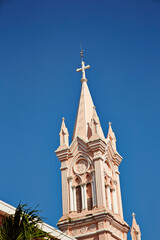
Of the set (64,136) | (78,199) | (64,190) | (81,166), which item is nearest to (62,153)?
(64,136)

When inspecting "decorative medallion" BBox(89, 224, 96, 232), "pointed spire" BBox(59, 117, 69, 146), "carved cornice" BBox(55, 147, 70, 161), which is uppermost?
"pointed spire" BBox(59, 117, 69, 146)

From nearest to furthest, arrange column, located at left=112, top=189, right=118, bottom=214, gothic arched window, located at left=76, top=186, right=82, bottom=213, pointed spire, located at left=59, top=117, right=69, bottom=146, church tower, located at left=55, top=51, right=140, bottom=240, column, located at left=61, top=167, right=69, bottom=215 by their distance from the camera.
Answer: church tower, located at left=55, top=51, right=140, bottom=240
gothic arched window, located at left=76, top=186, right=82, bottom=213
column, located at left=61, top=167, right=69, bottom=215
column, located at left=112, top=189, right=118, bottom=214
pointed spire, located at left=59, top=117, right=69, bottom=146

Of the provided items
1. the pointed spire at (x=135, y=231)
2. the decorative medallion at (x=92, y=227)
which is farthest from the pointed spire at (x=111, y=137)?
the decorative medallion at (x=92, y=227)

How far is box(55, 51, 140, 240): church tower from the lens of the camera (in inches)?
1109

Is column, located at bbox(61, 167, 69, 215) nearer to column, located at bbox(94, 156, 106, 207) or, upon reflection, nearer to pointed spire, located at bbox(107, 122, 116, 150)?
column, located at bbox(94, 156, 106, 207)

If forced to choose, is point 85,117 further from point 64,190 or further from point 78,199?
point 78,199

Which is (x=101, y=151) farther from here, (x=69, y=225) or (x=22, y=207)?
(x=22, y=207)

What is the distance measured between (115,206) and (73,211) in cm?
263

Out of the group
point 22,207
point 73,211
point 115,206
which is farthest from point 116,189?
point 22,207

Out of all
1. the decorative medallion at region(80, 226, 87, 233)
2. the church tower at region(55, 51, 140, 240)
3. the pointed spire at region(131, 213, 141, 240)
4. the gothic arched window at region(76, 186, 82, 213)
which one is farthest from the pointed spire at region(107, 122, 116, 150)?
the decorative medallion at region(80, 226, 87, 233)

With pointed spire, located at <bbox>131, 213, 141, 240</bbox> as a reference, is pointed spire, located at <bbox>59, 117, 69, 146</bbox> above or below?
above

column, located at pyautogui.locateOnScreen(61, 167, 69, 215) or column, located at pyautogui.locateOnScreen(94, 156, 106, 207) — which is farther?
column, located at pyautogui.locateOnScreen(61, 167, 69, 215)

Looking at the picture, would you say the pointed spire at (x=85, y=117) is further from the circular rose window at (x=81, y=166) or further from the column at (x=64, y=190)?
the column at (x=64, y=190)

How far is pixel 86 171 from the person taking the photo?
30109 millimetres
